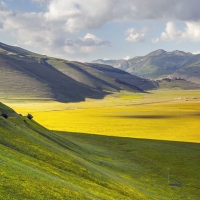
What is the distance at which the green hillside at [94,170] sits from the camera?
22281 millimetres

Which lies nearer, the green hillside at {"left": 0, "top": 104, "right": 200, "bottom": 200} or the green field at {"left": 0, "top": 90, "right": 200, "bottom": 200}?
the green hillside at {"left": 0, "top": 104, "right": 200, "bottom": 200}

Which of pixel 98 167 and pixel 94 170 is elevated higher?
pixel 94 170

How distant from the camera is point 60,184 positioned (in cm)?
2453

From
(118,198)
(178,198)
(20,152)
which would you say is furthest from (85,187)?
(178,198)

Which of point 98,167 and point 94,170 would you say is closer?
point 94,170

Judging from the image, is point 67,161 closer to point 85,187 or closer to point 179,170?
point 85,187

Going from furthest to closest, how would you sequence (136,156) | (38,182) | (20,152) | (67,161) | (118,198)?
(136,156)
(67,161)
(20,152)
(118,198)
(38,182)

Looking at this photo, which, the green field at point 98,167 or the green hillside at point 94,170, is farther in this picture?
the green field at point 98,167

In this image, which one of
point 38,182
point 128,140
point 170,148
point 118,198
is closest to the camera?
point 38,182

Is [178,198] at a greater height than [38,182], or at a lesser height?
lesser

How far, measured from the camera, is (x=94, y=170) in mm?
37062

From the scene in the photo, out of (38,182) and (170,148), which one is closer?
(38,182)

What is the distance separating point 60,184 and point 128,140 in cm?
4904

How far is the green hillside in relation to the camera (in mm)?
22281
